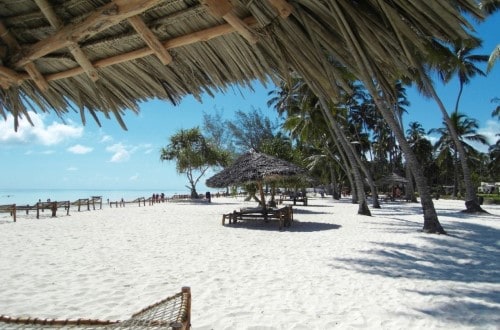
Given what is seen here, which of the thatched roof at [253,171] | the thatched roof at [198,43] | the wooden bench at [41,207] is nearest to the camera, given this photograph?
the thatched roof at [198,43]

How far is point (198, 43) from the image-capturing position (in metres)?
2.18

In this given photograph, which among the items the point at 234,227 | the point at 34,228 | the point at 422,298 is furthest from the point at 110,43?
the point at 34,228

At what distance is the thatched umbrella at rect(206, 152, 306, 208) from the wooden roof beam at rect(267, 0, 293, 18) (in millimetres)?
12031

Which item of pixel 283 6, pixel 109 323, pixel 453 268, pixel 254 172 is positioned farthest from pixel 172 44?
pixel 254 172

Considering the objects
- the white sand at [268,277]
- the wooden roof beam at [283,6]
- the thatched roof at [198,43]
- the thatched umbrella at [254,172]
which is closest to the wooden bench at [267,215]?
the thatched umbrella at [254,172]

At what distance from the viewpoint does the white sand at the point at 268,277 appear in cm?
425

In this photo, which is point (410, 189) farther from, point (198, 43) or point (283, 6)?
point (283, 6)

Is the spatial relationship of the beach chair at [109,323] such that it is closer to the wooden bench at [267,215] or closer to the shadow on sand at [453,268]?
the shadow on sand at [453,268]

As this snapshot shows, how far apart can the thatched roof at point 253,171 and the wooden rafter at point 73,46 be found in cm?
1155

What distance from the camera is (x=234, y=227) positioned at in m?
12.9

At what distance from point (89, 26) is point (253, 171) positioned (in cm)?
1222

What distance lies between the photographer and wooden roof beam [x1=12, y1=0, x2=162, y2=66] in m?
1.71

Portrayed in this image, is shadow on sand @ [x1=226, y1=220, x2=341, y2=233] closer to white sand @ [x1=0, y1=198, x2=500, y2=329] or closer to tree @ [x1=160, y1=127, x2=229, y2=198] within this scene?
white sand @ [x1=0, y1=198, x2=500, y2=329]

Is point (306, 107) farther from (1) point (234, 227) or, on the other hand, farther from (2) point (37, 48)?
(2) point (37, 48)
